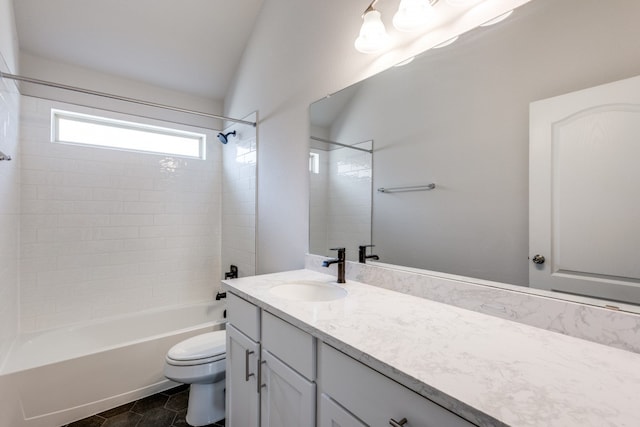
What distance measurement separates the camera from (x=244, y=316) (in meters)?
1.33

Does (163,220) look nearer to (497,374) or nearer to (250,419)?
(250,419)

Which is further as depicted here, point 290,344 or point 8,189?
point 8,189

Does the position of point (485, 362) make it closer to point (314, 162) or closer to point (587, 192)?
point (587, 192)

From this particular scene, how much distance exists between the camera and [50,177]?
7.54 feet

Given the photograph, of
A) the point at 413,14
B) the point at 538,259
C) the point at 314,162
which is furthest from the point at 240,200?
the point at 538,259

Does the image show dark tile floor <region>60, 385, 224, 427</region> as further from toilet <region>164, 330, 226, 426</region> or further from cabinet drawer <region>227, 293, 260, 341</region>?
cabinet drawer <region>227, 293, 260, 341</region>

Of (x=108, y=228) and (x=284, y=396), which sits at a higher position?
(x=108, y=228)

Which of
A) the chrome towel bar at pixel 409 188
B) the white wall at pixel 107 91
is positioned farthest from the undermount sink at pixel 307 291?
the white wall at pixel 107 91

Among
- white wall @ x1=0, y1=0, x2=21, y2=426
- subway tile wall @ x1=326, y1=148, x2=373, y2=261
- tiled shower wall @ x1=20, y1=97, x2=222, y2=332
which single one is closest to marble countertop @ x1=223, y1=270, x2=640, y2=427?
subway tile wall @ x1=326, y1=148, x2=373, y2=261

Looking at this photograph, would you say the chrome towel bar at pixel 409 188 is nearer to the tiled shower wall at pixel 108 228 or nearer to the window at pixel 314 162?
the window at pixel 314 162

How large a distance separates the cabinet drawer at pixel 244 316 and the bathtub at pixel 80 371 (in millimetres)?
1012

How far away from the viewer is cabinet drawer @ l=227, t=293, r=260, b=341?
1.25m

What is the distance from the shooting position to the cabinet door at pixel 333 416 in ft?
2.60

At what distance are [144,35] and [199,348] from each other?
2423mm
